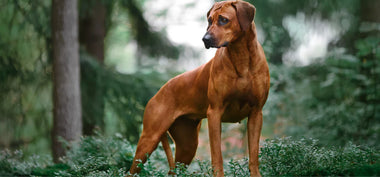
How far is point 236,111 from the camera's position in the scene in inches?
147

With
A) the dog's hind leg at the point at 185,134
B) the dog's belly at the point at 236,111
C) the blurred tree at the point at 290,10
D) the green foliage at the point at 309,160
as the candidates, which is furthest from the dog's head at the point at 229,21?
the blurred tree at the point at 290,10

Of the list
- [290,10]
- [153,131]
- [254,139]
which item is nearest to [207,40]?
[254,139]

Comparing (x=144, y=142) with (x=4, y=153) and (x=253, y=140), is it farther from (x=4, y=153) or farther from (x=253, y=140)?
(x=4, y=153)

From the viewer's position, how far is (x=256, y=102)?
3.60m

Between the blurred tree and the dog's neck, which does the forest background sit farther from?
the dog's neck

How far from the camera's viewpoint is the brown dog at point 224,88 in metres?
3.39

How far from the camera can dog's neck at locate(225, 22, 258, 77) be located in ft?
11.6

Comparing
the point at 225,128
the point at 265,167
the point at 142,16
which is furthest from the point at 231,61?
the point at 142,16

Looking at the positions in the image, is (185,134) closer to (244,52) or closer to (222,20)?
(244,52)

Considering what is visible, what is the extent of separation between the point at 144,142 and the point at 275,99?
16.8ft

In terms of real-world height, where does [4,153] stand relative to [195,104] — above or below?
below

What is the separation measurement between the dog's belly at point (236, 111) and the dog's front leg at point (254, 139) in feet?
0.25

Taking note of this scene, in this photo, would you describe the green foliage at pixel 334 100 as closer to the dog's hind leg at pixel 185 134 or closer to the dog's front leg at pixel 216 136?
the dog's hind leg at pixel 185 134

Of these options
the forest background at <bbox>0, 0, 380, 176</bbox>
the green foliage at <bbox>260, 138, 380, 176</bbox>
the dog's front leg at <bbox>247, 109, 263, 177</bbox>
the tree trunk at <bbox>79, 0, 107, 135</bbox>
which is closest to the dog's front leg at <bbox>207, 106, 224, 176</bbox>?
the dog's front leg at <bbox>247, 109, 263, 177</bbox>
